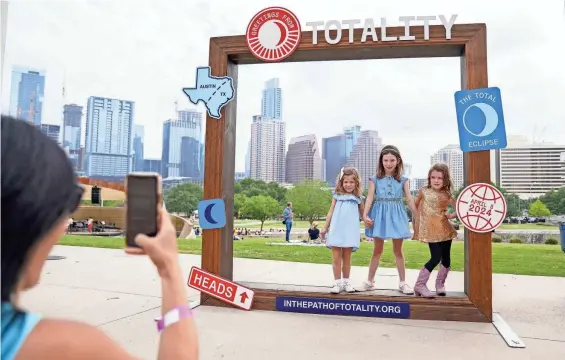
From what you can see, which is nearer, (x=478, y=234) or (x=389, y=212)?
(x=478, y=234)

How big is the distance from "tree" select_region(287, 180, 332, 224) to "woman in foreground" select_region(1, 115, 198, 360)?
3.71 metres

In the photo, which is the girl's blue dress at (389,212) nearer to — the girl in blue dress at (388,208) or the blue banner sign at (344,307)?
the girl in blue dress at (388,208)

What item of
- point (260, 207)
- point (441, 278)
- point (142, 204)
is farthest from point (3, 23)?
point (260, 207)

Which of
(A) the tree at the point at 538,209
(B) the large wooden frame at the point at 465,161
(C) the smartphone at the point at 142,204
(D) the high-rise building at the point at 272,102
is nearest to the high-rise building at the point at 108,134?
(C) the smartphone at the point at 142,204

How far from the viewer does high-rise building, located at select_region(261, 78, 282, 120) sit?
431cm

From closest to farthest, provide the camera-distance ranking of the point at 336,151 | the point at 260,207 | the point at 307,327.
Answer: the point at 307,327 < the point at 336,151 < the point at 260,207

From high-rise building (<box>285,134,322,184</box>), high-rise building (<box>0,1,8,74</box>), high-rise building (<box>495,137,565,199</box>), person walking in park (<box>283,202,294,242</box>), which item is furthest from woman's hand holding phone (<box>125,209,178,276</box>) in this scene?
high-rise building (<box>495,137,565,199</box>)

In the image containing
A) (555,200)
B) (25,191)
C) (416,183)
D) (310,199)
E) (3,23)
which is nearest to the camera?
(25,191)

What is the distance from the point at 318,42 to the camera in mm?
3328

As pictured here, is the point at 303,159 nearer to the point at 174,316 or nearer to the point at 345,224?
the point at 345,224

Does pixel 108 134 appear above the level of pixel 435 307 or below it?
above

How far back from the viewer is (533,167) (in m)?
8.62

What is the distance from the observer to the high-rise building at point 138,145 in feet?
5.43

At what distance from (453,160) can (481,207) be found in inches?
21.4
